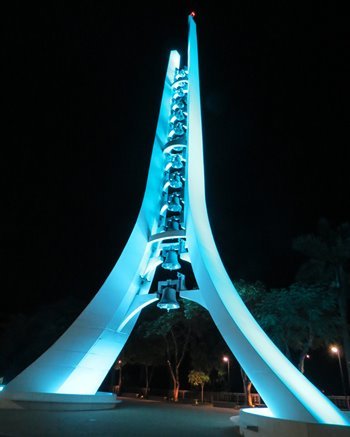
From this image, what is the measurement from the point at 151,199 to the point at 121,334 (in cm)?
442

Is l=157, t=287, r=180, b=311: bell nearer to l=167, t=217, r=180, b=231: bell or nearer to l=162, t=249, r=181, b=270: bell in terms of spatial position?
l=162, t=249, r=181, b=270: bell

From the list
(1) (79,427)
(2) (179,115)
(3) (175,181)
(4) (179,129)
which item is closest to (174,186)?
(3) (175,181)

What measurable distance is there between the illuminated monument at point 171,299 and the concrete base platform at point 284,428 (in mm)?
596

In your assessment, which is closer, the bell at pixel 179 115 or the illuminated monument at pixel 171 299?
the illuminated monument at pixel 171 299

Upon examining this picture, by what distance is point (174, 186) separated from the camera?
13.5m

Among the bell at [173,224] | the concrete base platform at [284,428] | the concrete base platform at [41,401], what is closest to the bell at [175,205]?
the bell at [173,224]

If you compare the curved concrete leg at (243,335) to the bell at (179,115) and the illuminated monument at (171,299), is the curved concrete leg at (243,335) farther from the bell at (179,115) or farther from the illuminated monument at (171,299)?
the bell at (179,115)

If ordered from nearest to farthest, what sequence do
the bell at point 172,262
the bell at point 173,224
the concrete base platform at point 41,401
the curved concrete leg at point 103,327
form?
the concrete base platform at point 41,401, the curved concrete leg at point 103,327, the bell at point 172,262, the bell at point 173,224

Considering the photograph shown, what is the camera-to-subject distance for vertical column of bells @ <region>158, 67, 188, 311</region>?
37.7 ft

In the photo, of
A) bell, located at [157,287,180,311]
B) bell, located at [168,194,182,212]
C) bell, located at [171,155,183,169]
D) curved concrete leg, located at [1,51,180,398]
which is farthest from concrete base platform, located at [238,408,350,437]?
bell, located at [171,155,183,169]

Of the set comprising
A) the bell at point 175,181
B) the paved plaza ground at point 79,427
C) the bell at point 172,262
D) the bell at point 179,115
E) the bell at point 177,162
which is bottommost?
the paved plaza ground at point 79,427

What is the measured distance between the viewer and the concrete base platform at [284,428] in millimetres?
5180

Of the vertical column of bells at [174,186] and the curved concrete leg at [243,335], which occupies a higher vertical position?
the vertical column of bells at [174,186]

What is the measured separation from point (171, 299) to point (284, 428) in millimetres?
5710
